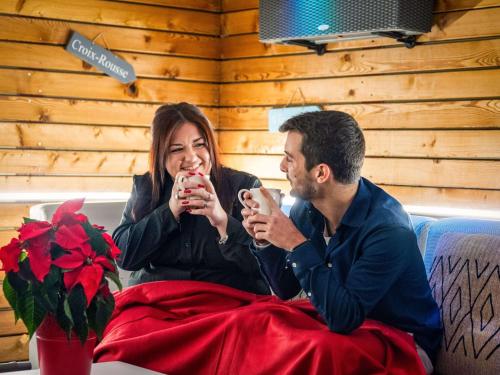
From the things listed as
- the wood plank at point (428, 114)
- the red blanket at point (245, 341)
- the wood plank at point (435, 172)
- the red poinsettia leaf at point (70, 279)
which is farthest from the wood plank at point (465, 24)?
the red poinsettia leaf at point (70, 279)

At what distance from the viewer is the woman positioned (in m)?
2.68

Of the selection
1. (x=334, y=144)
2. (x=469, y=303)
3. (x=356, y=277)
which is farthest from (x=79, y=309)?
(x=469, y=303)

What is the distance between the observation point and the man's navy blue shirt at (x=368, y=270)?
2.16 m

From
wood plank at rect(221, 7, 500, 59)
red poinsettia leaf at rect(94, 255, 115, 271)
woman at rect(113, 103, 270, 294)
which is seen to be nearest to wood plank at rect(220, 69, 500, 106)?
wood plank at rect(221, 7, 500, 59)

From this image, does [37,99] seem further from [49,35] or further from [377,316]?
[377,316]

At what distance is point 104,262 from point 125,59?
8.05 feet

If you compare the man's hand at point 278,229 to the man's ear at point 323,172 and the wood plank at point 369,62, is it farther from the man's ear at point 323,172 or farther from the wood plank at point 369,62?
the wood plank at point 369,62

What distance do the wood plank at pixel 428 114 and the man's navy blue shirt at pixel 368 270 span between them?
1060 millimetres

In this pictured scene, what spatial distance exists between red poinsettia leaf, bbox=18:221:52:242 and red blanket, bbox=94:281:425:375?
0.56m

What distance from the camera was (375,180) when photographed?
366cm

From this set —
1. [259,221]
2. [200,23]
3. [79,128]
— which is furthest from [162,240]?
[200,23]

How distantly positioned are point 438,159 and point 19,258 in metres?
2.07

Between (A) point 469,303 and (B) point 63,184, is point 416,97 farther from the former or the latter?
(B) point 63,184

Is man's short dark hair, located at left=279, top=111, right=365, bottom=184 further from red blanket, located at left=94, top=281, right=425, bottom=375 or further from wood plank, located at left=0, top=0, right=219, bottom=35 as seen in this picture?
wood plank, located at left=0, top=0, right=219, bottom=35
